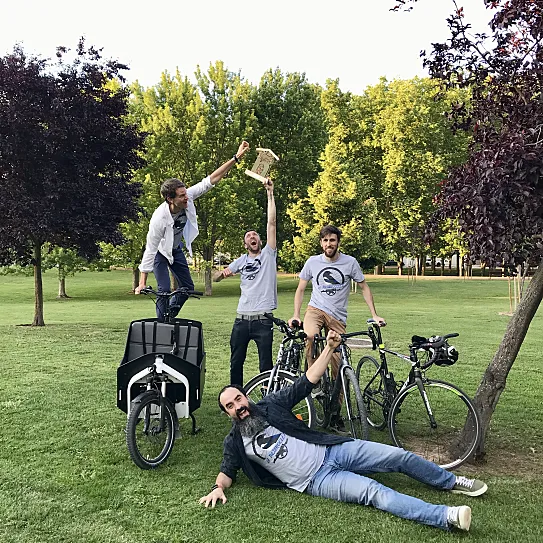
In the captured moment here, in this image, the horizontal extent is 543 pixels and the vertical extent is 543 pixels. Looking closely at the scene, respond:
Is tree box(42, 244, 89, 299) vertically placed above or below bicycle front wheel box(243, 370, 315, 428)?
above

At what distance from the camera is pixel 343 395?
19.8ft

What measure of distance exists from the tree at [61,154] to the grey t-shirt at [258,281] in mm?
9154

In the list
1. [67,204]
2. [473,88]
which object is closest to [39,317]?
[67,204]

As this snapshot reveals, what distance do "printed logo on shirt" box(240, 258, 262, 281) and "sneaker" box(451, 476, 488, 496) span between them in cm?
297

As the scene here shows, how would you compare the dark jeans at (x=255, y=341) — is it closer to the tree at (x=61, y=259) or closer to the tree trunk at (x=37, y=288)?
the tree trunk at (x=37, y=288)

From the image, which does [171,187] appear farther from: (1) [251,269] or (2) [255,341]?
(2) [255,341]

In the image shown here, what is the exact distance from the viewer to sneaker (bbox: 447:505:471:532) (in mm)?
3955

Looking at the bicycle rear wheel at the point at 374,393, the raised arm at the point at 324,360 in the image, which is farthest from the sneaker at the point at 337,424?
the raised arm at the point at 324,360

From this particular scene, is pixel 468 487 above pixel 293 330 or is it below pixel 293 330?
below

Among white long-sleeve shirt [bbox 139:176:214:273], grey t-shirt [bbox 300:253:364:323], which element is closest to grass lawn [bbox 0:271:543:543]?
grey t-shirt [bbox 300:253:364:323]

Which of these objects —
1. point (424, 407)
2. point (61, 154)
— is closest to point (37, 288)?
point (61, 154)

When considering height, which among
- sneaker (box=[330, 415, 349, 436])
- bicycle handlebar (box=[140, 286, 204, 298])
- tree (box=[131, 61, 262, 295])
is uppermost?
tree (box=[131, 61, 262, 295])

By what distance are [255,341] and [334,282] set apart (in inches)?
40.8

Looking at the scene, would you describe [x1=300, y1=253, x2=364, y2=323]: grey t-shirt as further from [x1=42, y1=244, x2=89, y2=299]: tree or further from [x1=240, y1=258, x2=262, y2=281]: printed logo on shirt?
[x1=42, y1=244, x2=89, y2=299]: tree
